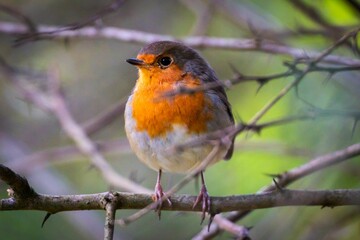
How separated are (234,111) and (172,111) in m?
1.56

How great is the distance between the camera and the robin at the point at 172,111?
3.79 metres

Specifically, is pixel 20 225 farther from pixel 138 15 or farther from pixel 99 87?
pixel 138 15

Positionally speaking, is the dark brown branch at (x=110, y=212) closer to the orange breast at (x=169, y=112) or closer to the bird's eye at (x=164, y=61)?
the orange breast at (x=169, y=112)

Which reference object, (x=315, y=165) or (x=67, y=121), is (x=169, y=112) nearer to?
(x=315, y=165)

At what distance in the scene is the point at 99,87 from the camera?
6.94 metres

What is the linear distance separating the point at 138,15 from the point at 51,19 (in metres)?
0.97

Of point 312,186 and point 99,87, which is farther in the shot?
point 99,87

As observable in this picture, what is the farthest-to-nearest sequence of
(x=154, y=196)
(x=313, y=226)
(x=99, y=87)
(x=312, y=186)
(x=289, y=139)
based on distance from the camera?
(x=99, y=87), (x=289, y=139), (x=313, y=226), (x=312, y=186), (x=154, y=196)

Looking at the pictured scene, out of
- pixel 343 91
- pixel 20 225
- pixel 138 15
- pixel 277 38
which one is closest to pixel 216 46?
pixel 277 38

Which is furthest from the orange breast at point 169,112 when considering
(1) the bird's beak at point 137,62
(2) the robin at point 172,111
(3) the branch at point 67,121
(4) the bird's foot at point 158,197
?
(3) the branch at point 67,121

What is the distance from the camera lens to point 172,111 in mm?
3824

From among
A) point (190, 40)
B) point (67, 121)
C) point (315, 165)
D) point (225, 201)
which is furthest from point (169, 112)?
point (67, 121)

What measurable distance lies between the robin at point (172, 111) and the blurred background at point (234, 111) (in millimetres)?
293

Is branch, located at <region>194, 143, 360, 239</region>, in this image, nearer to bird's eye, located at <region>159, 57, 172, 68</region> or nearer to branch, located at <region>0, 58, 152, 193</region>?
branch, located at <region>0, 58, 152, 193</region>
